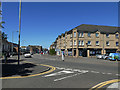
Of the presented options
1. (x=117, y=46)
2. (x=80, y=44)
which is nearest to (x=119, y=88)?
(x=80, y=44)

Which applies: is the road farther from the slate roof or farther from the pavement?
the slate roof

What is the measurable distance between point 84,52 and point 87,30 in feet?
26.8

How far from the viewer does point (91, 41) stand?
38375mm

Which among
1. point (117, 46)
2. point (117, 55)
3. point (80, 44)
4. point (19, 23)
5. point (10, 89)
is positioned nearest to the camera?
point (10, 89)

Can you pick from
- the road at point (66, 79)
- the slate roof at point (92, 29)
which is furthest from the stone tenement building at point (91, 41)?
the road at point (66, 79)

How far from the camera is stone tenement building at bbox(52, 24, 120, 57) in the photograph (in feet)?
123

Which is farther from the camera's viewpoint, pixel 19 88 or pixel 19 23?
pixel 19 23

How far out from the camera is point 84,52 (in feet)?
125

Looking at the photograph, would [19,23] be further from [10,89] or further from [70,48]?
[70,48]

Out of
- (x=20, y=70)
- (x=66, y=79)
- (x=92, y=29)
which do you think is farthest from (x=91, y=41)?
(x=66, y=79)

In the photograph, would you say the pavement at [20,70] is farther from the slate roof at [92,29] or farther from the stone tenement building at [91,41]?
the slate roof at [92,29]

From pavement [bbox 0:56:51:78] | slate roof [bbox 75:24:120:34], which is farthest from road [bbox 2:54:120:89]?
slate roof [bbox 75:24:120:34]

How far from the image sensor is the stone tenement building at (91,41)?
123 ft

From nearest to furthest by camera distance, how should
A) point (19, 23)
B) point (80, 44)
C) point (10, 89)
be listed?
point (10, 89) < point (19, 23) < point (80, 44)
